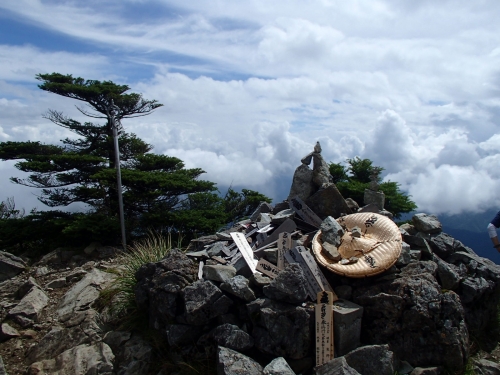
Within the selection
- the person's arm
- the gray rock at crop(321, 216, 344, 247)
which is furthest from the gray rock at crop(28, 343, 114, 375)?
the person's arm

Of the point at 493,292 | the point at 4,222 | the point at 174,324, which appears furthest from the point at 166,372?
the point at 4,222

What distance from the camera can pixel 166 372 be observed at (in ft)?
19.7

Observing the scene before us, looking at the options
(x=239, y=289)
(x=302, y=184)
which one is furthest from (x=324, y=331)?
(x=302, y=184)

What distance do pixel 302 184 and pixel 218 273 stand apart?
3.06 m

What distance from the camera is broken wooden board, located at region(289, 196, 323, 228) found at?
8.05m

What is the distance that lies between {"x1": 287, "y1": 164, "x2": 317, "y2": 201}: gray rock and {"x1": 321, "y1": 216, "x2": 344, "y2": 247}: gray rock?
1.83 metres

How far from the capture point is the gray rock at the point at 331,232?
22.3ft

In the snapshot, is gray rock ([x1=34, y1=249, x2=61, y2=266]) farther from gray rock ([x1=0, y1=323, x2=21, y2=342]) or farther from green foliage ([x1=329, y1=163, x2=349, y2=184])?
green foliage ([x1=329, y1=163, x2=349, y2=184])

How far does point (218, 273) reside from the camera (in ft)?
21.1

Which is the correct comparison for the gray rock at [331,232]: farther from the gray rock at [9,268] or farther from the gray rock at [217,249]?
the gray rock at [9,268]

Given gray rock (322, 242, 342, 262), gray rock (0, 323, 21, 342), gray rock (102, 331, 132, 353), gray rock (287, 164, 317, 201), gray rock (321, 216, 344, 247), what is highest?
gray rock (287, 164, 317, 201)

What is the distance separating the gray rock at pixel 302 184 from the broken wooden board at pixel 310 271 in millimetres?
2203

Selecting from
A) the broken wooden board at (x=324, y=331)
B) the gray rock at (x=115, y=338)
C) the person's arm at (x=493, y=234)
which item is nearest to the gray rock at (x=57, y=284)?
the gray rock at (x=115, y=338)

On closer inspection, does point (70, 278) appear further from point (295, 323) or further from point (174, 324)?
point (295, 323)
